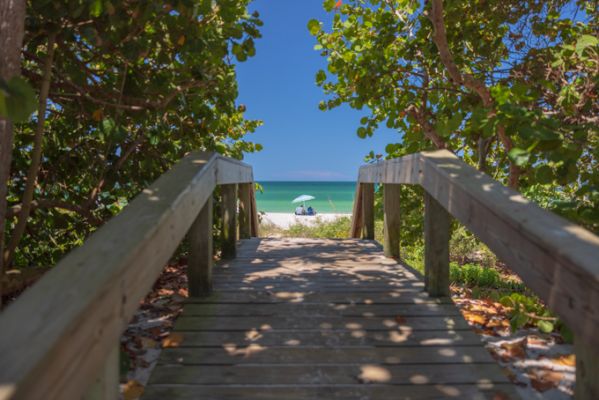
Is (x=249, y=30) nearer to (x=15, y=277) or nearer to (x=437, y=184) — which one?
(x=437, y=184)

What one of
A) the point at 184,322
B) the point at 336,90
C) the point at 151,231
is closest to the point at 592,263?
the point at 151,231

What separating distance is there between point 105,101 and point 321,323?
2.08m

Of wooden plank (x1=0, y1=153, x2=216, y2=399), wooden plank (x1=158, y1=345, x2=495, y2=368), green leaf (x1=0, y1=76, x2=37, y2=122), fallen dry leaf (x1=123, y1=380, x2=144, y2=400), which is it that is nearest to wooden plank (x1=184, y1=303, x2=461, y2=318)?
wooden plank (x1=158, y1=345, x2=495, y2=368)

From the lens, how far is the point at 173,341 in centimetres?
229

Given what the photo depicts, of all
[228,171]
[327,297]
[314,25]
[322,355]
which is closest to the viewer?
[322,355]

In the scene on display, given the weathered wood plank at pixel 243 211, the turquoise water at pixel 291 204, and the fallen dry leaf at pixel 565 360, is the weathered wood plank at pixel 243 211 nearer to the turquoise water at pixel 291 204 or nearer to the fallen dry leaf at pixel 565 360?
the fallen dry leaf at pixel 565 360

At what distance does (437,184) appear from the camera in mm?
2529

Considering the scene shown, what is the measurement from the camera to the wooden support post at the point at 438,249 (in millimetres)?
2854

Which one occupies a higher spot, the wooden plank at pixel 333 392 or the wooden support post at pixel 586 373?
the wooden support post at pixel 586 373

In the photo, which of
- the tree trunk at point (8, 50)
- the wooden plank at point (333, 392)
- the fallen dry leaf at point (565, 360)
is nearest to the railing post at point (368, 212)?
the fallen dry leaf at point (565, 360)

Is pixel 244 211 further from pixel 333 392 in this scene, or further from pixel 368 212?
pixel 333 392

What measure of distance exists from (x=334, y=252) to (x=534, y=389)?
2924 mm

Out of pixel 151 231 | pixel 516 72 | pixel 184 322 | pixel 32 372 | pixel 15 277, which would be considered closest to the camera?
pixel 32 372

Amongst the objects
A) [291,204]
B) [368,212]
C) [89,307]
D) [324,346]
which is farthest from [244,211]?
[291,204]
